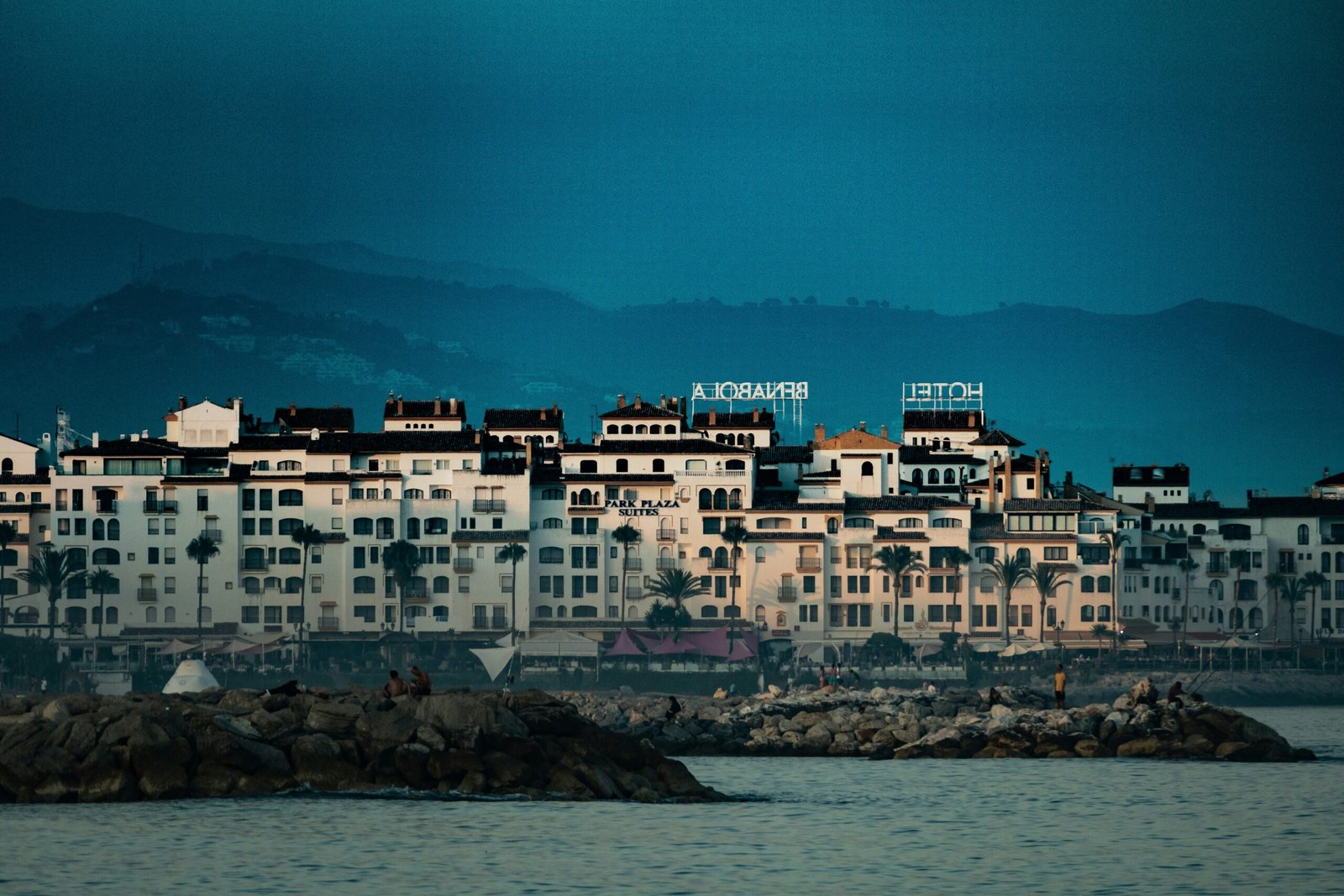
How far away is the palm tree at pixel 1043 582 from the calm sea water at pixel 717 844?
74221 mm

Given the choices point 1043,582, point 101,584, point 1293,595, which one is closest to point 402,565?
point 101,584

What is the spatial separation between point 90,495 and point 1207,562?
6984cm

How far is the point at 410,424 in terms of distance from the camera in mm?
154875

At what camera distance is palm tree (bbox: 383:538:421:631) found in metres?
131

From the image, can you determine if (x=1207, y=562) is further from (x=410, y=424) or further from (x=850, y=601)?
(x=410, y=424)

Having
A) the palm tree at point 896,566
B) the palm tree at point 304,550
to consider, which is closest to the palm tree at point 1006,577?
the palm tree at point 896,566

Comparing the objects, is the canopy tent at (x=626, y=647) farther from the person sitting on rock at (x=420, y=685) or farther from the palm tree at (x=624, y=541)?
the person sitting on rock at (x=420, y=685)

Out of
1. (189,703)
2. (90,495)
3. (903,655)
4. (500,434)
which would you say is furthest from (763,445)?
(189,703)

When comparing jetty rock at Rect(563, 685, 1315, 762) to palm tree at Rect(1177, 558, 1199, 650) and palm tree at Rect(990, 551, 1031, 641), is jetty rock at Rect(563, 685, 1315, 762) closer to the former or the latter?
palm tree at Rect(990, 551, 1031, 641)

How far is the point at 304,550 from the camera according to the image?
13275 centimetres

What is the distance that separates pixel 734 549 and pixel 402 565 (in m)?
19.4

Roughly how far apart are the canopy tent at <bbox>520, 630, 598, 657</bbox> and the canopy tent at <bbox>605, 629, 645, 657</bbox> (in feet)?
4.28

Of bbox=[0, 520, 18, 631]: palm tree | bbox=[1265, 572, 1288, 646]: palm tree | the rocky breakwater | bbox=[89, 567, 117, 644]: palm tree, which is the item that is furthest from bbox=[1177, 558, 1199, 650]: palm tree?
the rocky breakwater

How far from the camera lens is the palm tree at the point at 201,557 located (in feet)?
→ 433
